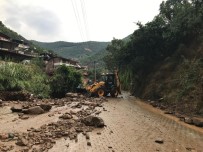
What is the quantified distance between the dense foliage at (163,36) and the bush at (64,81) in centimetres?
958

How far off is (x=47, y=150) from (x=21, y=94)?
15023 mm

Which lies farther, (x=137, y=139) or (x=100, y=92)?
(x=100, y=92)

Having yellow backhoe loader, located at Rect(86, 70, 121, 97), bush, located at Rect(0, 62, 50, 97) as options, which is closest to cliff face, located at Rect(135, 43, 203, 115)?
yellow backhoe loader, located at Rect(86, 70, 121, 97)

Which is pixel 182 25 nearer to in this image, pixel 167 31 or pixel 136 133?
pixel 167 31

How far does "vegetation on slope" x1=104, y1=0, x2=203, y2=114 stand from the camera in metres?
25.2

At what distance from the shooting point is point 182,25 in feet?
104

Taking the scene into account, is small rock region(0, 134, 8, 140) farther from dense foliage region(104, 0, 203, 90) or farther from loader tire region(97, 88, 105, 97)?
dense foliage region(104, 0, 203, 90)

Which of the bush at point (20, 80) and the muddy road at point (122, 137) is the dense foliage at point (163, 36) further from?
the muddy road at point (122, 137)

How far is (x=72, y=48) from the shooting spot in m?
161

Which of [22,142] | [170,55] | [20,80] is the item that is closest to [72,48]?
[170,55]

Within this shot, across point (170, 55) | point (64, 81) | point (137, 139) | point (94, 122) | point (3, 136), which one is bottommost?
point (137, 139)

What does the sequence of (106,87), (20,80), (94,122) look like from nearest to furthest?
(94,122)
(20,80)
(106,87)

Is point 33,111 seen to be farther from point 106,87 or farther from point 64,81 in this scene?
point 64,81

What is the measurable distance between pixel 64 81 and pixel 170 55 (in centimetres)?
1413
